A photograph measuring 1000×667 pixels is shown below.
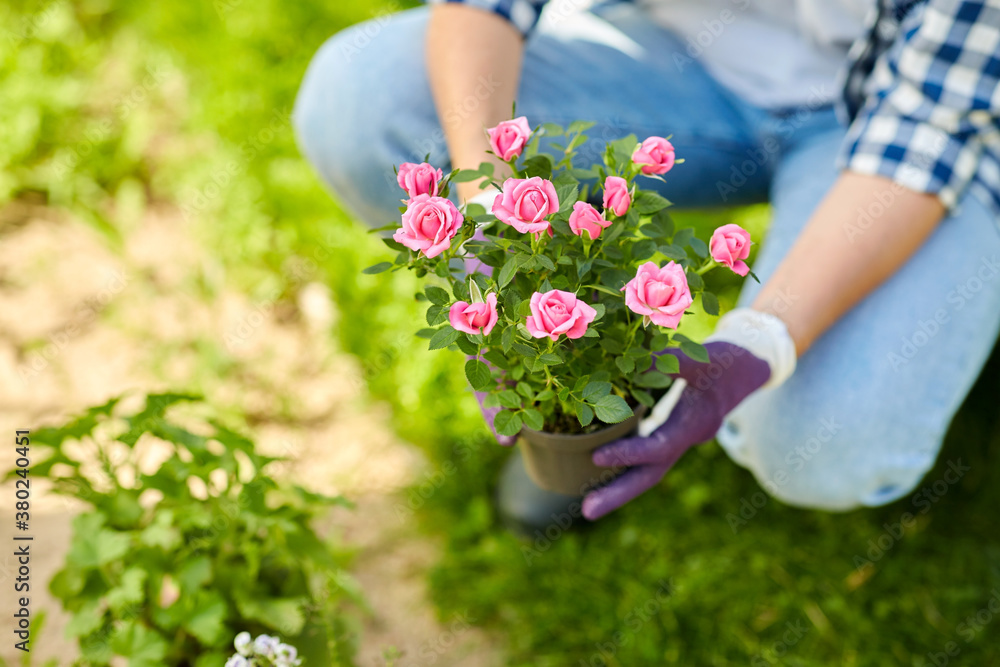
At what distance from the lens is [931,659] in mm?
1451

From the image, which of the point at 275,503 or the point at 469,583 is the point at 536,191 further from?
the point at 275,503

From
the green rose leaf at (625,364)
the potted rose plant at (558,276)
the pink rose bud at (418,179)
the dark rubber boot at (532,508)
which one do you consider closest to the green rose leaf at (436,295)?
the potted rose plant at (558,276)

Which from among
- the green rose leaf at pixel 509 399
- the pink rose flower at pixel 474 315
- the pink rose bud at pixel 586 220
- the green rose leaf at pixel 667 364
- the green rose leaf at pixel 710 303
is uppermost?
the pink rose bud at pixel 586 220

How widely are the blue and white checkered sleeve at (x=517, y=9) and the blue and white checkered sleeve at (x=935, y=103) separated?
60 centimetres

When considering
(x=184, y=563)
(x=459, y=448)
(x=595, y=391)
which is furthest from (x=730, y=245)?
(x=459, y=448)

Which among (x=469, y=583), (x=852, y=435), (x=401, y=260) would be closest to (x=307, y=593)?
(x=469, y=583)

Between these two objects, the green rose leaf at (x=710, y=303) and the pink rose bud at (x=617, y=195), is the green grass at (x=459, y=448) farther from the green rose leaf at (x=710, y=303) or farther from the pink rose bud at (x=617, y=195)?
the pink rose bud at (x=617, y=195)

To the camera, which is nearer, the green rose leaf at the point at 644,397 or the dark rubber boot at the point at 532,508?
the green rose leaf at the point at 644,397

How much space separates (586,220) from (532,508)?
0.93 meters

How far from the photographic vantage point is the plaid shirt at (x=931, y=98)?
1187 mm

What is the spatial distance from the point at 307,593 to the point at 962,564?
132cm

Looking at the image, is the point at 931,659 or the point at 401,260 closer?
the point at 401,260

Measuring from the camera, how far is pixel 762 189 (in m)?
1.71

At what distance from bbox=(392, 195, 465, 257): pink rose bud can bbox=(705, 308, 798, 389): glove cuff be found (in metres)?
0.56
